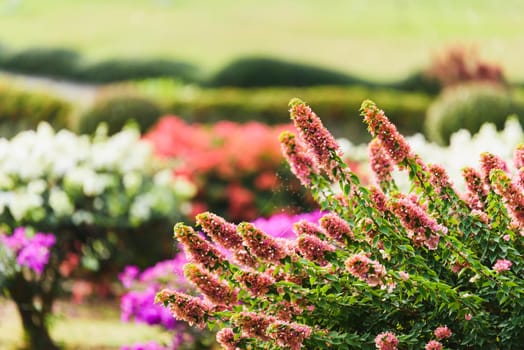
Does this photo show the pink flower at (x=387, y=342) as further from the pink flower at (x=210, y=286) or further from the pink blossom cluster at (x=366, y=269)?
the pink flower at (x=210, y=286)

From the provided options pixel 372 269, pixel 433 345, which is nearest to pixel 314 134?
pixel 372 269

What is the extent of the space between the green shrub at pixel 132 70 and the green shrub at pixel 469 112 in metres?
13.4

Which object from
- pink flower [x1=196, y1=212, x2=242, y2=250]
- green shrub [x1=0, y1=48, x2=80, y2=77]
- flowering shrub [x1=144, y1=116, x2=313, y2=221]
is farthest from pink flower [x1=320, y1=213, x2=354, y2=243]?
green shrub [x1=0, y1=48, x2=80, y2=77]

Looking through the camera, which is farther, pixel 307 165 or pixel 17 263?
pixel 17 263

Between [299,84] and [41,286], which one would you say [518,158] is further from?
[299,84]

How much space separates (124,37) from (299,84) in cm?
933

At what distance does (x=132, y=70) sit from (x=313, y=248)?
2156 cm

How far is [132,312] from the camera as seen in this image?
186 inches

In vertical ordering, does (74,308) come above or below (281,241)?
above

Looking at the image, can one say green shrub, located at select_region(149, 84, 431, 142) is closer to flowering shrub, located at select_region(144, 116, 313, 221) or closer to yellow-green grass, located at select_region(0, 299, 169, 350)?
flowering shrub, located at select_region(144, 116, 313, 221)

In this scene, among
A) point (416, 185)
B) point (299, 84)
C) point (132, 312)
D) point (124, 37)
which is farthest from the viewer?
point (124, 37)

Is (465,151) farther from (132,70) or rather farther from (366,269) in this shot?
(132,70)

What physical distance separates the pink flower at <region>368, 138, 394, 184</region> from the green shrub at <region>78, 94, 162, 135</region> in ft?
30.7

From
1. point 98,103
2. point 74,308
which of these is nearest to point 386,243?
point 74,308
